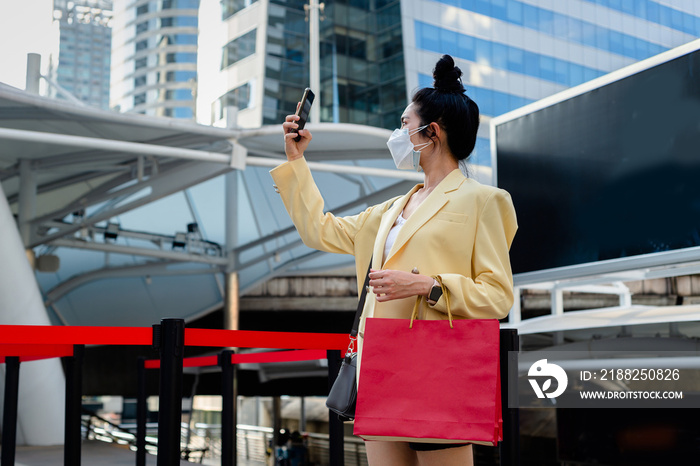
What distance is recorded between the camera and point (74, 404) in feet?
11.5

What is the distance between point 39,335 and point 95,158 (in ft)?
57.5

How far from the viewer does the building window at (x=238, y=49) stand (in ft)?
57.5

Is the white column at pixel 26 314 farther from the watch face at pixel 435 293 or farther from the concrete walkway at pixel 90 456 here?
the watch face at pixel 435 293

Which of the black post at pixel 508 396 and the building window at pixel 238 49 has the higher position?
the building window at pixel 238 49

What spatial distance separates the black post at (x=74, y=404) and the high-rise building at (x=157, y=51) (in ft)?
44.0

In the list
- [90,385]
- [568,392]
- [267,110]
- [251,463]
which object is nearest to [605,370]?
[568,392]

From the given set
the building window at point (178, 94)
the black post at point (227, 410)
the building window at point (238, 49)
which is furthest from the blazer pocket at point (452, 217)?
the building window at point (178, 94)

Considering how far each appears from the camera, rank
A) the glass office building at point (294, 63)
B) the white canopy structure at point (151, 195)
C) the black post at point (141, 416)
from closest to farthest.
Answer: the black post at point (141, 416) → the white canopy structure at point (151, 195) → the glass office building at point (294, 63)

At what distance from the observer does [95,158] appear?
19250 mm

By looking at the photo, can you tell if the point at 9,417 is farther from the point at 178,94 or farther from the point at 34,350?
the point at 178,94

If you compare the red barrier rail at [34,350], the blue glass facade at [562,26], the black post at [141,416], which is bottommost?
the black post at [141,416]

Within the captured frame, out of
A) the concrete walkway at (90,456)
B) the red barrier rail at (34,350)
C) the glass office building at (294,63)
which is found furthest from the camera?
the glass office building at (294,63)

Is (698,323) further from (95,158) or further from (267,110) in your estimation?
(95,158)

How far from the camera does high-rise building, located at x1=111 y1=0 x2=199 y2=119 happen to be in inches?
693
